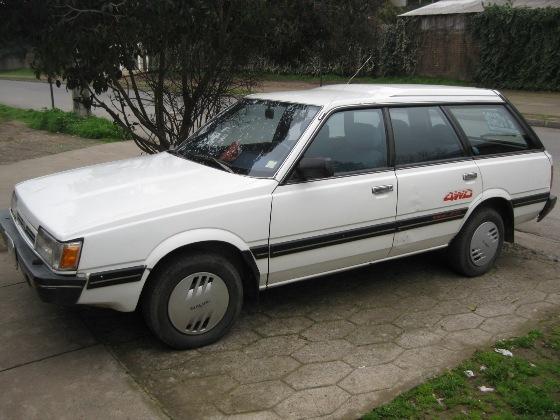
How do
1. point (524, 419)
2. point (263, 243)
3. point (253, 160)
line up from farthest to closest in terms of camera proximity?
point (253, 160)
point (263, 243)
point (524, 419)

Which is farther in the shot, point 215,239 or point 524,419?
point 215,239

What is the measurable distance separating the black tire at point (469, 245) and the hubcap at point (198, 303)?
2.12 m

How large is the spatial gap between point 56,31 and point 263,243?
2.54m

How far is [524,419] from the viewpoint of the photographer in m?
3.11

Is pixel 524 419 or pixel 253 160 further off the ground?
pixel 253 160

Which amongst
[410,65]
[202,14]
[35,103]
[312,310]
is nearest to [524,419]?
[312,310]

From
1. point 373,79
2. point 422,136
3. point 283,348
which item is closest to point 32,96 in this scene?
point 373,79

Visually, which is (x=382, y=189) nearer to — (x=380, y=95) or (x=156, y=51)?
(x=380, y=95)

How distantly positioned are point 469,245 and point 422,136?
1.01m

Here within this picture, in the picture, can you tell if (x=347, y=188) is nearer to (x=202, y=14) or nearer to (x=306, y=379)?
(x=306, y=379)

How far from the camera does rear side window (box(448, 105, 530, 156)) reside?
4.94m

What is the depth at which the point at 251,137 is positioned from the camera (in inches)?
173

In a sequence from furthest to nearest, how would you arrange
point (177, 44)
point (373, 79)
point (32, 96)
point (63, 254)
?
point (373, 79) → point (32, 96) → point (177, 44) → point (63, 254)

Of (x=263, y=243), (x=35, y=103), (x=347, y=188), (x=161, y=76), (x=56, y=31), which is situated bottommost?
(x=35, y=103)
